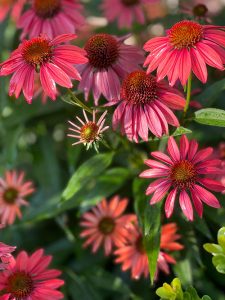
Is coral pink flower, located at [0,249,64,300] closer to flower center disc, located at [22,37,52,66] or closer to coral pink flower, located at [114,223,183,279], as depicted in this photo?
coral pink flower, located at [114,223,183,279]

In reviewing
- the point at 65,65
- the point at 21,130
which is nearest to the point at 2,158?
the point at 21,130

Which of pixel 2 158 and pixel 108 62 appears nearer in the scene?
pixel 108 62

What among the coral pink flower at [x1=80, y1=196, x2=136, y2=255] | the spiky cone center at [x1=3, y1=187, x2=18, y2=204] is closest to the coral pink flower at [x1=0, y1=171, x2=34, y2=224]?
the spiky cone center at [x1=3, y1=187, x2=18, y2=204]

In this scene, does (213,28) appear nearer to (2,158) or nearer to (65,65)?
(65,65)

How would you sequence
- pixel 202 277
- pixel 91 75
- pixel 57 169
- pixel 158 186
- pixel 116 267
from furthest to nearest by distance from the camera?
1. pixel 57 169
2. pixel 116 267
3. pixel 202 277
4. pixel 91 75
5. pixel 158 186

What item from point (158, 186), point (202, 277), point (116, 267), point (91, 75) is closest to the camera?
point (158, 186)

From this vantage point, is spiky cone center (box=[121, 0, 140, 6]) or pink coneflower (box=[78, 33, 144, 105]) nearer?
pink coneflower (box=[78, 33, 144, 105])

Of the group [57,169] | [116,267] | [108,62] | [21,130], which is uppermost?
[108,62]
